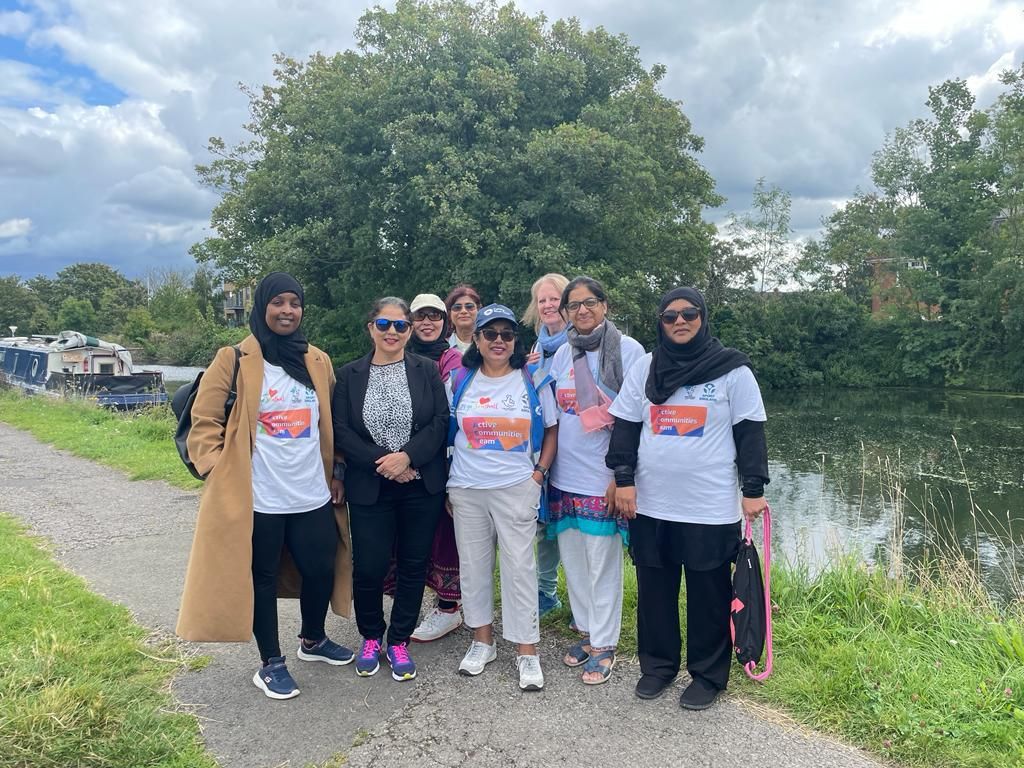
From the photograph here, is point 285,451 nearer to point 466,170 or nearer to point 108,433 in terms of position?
point 108,433

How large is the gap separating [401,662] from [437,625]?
48 centimetres

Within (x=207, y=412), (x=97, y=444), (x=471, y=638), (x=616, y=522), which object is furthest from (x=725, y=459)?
(x=97, y=444)

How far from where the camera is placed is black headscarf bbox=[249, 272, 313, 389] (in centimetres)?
312

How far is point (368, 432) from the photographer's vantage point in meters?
3.28

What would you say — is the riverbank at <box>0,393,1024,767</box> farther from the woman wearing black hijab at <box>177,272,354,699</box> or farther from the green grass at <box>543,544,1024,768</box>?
the woman wearing black hijab at <box>177,272,354,699</box>

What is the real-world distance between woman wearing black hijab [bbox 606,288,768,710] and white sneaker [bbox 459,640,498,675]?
72cm

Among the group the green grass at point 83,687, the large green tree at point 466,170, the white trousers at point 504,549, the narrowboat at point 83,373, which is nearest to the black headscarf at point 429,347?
the white trousers at point 504,549

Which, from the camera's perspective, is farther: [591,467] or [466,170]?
[466,170]

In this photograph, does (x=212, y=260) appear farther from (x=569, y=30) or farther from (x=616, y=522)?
(x=616, y=522)

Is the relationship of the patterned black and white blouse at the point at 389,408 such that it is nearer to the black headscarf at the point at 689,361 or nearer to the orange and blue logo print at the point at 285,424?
the orange and blue logo print at the point at 285,424

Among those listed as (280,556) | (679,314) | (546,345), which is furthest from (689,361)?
(280,556)

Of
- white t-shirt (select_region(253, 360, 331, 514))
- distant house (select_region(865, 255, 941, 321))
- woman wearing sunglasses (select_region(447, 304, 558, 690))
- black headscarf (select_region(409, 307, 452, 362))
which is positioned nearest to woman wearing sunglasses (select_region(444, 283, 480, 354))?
black headscarf (select_region(409, 307, 452, 362))

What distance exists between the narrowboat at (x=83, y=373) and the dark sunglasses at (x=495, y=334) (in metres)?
16.3

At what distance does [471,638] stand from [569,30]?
20.8 m
